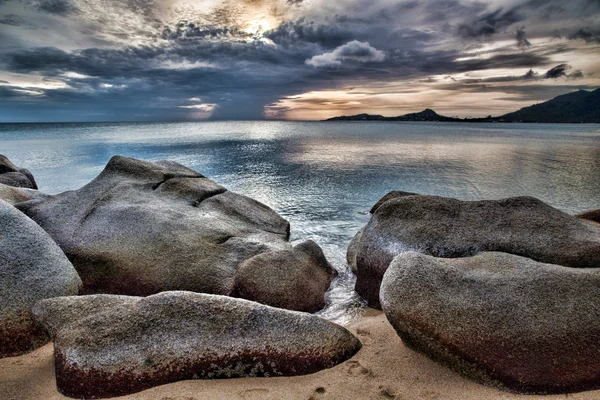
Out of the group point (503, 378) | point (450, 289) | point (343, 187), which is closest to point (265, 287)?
point (450, 289)

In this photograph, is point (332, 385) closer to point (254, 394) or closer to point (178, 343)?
point (254, 394)

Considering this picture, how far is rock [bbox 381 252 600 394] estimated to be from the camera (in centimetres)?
352

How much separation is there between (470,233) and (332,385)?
11.9ft

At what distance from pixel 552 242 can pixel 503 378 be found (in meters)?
2.92

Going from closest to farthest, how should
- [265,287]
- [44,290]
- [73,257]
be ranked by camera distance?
1. [44,290]
2. [265,287]
3. [73,257]

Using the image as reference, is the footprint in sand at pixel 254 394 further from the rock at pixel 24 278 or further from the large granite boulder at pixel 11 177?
the large granite boulder at pixel 11 177

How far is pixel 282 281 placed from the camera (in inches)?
254

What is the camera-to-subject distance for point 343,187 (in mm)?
20641

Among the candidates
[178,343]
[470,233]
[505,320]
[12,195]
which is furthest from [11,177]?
[505,320]

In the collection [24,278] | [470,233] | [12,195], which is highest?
[470,233]

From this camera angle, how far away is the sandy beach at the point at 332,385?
3.55m

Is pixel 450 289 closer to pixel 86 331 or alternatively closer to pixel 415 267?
pixel 415 267

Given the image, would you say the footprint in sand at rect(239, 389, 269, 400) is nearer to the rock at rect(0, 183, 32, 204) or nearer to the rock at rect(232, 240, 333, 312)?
the rock at rect(232, 240, 333, 312)

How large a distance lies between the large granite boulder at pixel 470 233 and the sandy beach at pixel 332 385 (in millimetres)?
2307
